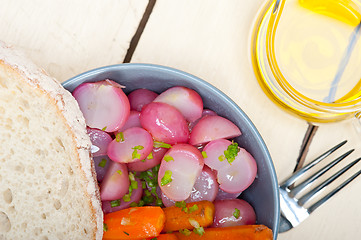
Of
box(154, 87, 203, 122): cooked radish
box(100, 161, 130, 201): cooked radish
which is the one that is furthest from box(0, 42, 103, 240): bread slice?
box(154, 87, 203, 122): cooked radish

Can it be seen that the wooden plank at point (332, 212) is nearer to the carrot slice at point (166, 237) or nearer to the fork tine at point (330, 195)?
the fork tine at point (330, 195)

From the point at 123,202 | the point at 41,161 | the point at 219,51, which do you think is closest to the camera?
the point at 41,161

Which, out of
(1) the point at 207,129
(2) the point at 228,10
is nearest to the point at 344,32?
(2) the point at 228,10

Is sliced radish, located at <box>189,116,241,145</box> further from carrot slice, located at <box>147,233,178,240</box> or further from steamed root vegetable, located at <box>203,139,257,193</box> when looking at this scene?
carrot slice, located at <box>147,233,178,240</box>

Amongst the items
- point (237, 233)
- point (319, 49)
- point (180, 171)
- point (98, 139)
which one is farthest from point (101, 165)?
point (319, 49)

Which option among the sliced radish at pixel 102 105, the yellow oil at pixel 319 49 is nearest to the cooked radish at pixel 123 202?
the sliced radish at pixel 102 105

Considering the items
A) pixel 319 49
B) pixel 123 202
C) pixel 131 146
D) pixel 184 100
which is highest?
pixel 319 49

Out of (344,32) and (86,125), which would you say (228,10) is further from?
(86,125)

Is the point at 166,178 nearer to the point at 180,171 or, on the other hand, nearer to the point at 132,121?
the point at 180,171
